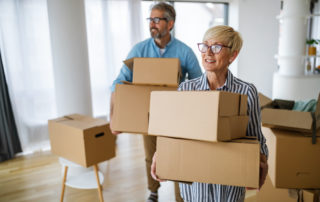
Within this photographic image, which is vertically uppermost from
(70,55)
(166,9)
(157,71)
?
(166,9)

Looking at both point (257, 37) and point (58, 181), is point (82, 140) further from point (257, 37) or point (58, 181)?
point (257, 37)

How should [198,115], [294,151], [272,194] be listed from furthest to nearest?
1. [272,194]
2. [294,151]
3. [198,115]

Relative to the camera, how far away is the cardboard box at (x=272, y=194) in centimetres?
175

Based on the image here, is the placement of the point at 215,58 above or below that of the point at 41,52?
below

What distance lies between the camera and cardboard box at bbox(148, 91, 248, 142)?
79cm

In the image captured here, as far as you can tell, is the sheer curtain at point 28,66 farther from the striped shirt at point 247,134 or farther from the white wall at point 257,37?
the white wall at point 257,37

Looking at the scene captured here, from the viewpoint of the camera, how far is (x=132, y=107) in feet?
4.50

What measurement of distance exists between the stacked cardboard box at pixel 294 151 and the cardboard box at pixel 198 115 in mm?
750

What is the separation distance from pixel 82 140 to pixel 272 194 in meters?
1.38

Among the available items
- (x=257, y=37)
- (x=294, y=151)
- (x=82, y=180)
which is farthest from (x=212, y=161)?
(x=257, y=37)

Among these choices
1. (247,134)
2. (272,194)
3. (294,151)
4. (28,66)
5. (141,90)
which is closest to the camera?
(247,134)

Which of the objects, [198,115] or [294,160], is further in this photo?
[294,160]

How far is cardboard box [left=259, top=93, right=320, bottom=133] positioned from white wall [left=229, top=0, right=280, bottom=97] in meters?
2.74

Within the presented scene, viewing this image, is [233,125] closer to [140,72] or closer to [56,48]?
[140,72]
